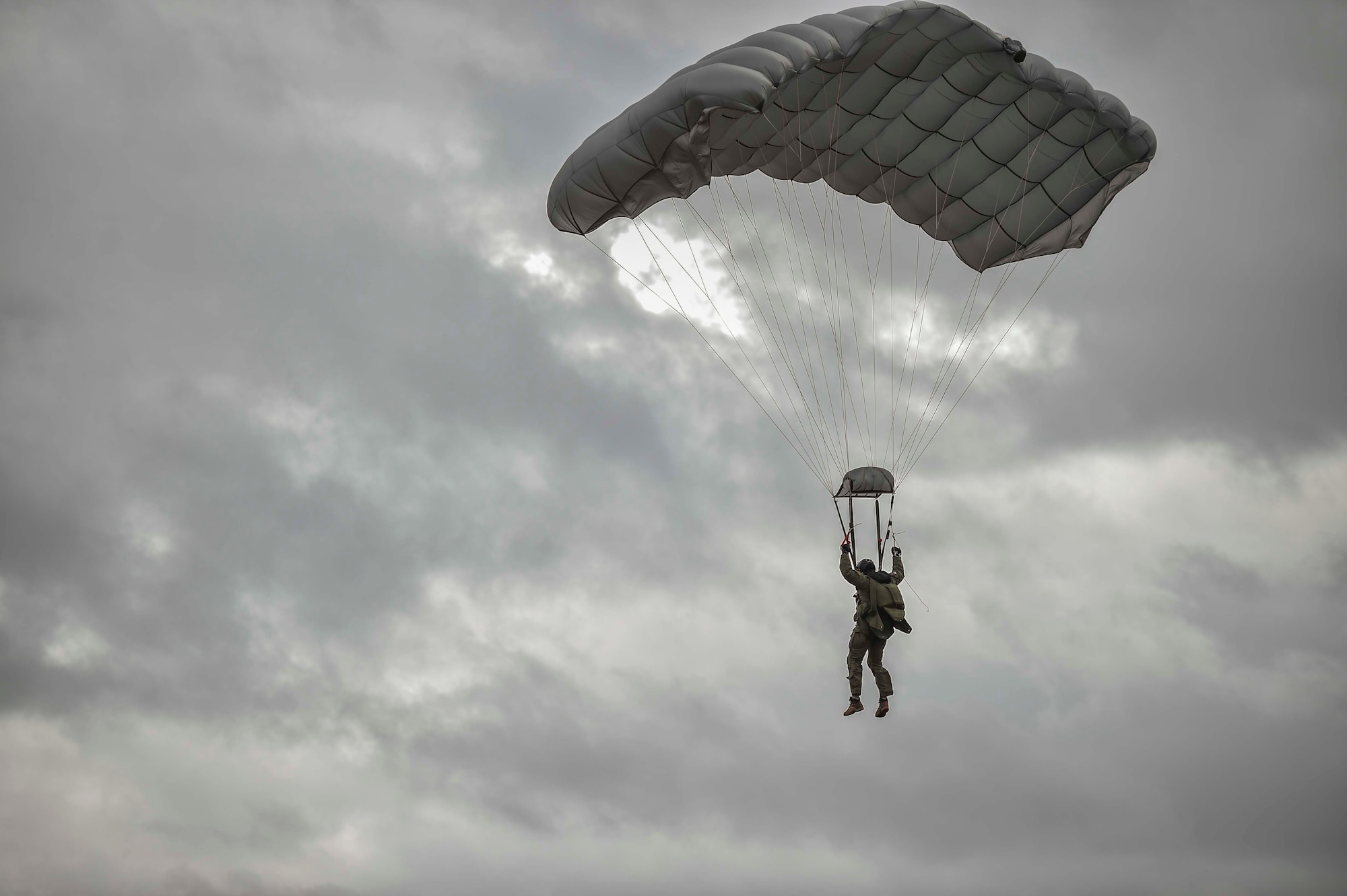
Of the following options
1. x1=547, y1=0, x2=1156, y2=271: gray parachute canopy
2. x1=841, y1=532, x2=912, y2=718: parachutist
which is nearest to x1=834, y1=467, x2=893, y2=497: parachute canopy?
x1=841, y1=532, x2=912, y2=718: parachutist

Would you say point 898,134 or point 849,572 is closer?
point 849,572

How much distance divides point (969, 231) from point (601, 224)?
5.88 m

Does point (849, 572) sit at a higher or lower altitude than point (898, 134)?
lower

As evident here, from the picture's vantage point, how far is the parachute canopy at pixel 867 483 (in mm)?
15430

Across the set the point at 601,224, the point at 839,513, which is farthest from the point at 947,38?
the point at 839,513

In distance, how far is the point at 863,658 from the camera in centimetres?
1523

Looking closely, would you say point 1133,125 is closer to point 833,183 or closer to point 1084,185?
point 1084,185

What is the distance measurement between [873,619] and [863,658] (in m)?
0.69

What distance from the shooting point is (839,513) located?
15.3 m

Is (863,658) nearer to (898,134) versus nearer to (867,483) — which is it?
(867,483)

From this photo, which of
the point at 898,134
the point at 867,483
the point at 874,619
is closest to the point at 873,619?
the point at 874,619

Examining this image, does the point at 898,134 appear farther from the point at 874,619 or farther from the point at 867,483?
the point at 874,619

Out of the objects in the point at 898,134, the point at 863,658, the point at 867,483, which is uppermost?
the point at 898,134


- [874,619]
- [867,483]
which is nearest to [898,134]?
[867,483]
